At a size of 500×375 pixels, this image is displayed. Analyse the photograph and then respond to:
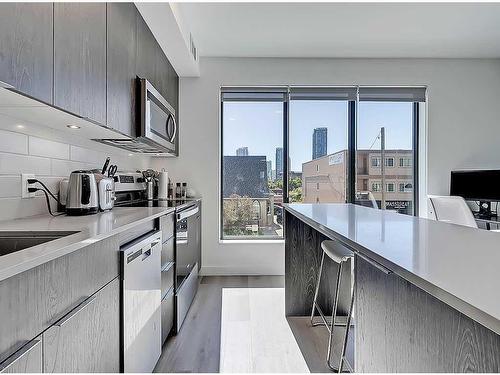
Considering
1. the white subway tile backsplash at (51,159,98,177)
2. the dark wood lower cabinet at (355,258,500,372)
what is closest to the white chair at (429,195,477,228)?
the dark wood lower cabinet at (355,258,500,372)

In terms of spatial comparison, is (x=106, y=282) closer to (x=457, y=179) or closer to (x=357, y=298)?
(x=357, y=298)

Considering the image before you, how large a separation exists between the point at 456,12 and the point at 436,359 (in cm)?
312

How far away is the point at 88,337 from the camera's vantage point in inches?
44.6

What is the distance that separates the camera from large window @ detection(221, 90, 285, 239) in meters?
4.06

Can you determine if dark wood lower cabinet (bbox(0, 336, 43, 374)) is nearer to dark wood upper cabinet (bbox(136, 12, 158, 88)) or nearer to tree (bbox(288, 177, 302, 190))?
dark wood upper cabinet (bbox(136, 12, 158, 88))

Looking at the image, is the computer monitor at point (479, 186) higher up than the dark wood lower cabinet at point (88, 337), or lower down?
higher up

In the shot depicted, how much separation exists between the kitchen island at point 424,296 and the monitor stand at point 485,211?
8.27 feet

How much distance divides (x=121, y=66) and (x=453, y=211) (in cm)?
295

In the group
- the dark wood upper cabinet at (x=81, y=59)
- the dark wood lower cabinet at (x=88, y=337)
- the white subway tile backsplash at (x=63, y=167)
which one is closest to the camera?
the dark wood lower cabinet at (x=88, y=337)

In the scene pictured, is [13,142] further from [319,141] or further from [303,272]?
[319,141]

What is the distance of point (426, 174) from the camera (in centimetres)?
400

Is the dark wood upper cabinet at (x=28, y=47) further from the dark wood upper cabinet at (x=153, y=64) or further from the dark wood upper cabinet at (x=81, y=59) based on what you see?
the dark wood upper cabinet at (x=153, y=64)

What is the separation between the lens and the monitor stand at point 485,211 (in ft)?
11.6

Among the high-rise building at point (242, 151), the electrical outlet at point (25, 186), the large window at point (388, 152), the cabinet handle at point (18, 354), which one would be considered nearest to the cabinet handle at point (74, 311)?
the cabinet handle at point (18, 354)
